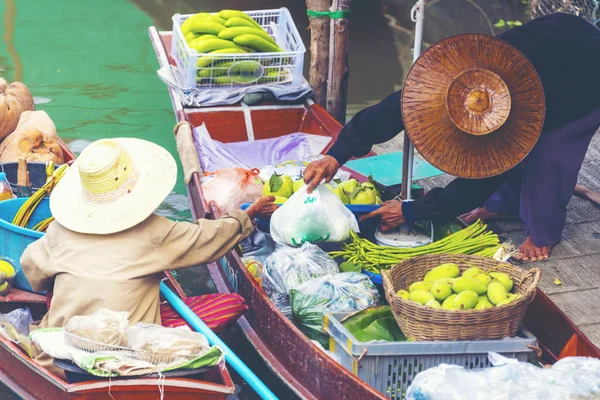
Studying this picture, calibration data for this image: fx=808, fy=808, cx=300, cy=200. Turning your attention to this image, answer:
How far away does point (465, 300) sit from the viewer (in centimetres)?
303

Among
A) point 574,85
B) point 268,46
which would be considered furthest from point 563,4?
point 574,85

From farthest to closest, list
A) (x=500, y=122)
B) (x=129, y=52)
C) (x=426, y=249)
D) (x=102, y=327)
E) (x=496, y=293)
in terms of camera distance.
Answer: (x=129, y=52) → (x=426, y=249) → (x=500, y=122) → (x=496, y=293) → (x=102, y=327)

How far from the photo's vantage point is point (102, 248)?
3152 mm

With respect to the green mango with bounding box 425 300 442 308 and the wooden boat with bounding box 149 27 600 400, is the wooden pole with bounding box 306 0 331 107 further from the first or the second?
the green mango with bounding box 425 300 442 308

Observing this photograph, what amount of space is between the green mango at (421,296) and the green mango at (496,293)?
231mm

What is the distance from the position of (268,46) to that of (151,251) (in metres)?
3.01

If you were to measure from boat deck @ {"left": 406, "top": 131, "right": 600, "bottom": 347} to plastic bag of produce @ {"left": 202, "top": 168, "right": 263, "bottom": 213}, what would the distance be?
134 cm

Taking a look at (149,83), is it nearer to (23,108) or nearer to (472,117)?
(23,108)

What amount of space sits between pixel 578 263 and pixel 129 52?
6.60 m

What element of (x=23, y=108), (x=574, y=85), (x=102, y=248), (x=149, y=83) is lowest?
(x=149, y=83)

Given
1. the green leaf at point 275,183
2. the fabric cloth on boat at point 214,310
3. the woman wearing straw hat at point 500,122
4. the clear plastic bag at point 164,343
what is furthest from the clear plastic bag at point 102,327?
the green leaf at point 275,183

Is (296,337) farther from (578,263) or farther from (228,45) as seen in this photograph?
(228,45)

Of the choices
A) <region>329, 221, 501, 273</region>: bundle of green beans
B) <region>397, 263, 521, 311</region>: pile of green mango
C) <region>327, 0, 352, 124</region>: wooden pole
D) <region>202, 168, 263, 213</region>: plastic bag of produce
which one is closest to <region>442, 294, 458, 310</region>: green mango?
<region>397, 263, 521, 311</region>: pile of green mango

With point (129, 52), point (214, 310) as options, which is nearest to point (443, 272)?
point (214, 310)
